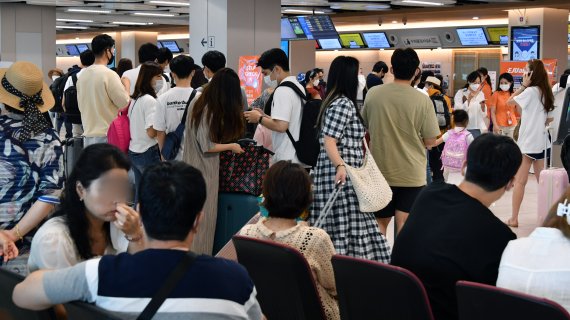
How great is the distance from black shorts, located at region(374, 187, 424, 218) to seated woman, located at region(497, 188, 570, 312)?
274 centimetres

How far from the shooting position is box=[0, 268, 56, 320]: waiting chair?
2297 mm

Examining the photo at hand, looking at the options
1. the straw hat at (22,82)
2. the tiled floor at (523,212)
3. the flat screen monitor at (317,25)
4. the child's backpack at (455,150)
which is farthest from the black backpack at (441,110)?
the flat screen monitor at (317,25)

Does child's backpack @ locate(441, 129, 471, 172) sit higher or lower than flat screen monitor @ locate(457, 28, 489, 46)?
lower

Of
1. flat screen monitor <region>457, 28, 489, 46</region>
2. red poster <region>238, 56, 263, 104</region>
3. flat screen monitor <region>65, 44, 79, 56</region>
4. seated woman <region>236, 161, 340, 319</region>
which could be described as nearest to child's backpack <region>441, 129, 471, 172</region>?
red poster <region>238, 56, 263, 104</region>

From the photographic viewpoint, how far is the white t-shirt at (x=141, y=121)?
20.2ft

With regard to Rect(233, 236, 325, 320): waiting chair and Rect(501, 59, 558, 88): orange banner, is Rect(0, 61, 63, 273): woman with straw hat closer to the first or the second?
Rect(233, 236, 325, 320): waiting chair

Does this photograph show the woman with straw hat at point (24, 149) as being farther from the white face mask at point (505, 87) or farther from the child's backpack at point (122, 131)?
the white face mask at point (505, 87)

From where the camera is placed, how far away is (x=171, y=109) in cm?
581

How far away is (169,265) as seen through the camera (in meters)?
2.13

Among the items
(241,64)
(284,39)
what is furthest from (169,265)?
(284,39)

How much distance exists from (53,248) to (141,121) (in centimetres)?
370

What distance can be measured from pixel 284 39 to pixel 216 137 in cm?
1083

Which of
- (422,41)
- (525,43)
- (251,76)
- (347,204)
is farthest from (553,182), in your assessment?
(422,41)

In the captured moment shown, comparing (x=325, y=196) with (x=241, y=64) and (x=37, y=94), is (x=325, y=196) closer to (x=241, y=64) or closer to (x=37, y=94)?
(x=37, y=94)
